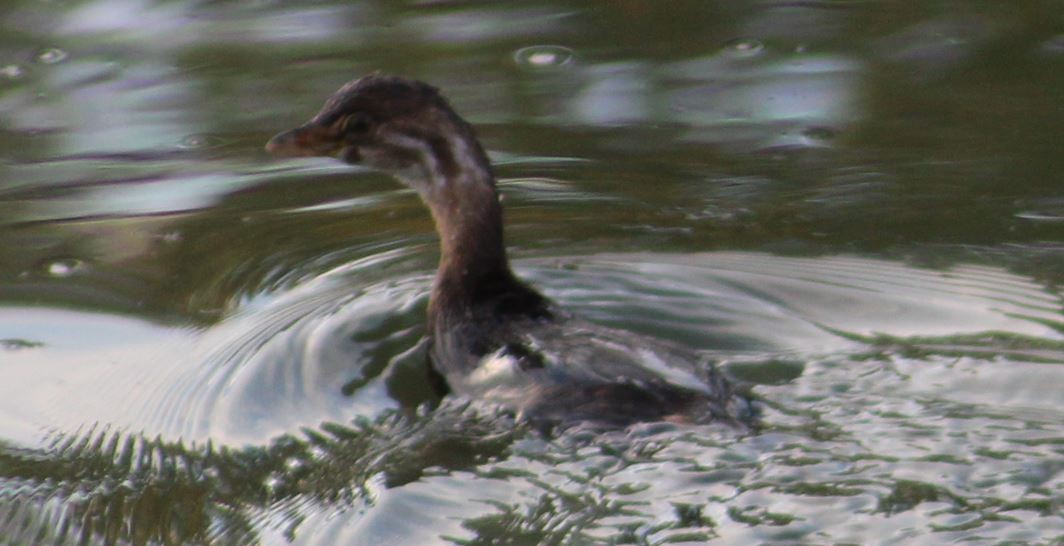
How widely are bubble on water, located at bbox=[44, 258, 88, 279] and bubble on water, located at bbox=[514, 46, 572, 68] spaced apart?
8.68ft

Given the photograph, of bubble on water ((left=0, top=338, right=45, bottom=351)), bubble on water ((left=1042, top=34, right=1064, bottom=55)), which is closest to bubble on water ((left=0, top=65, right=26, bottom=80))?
bubble on water ((left=0, top=338, right=45, bottom=351))

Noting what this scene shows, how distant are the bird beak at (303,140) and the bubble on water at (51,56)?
3.21 meters

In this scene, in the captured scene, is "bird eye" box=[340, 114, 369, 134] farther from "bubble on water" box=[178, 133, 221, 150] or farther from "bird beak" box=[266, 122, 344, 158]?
"bubble on water" box=[178, 133, 221, 150]

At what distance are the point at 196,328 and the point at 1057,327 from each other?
3.28 metres

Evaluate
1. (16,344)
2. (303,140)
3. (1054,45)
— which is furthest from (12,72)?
(1054,45)

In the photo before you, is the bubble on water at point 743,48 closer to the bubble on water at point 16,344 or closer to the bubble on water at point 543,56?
the bubble on water at point 543,56

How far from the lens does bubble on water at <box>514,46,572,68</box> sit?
9.33 m

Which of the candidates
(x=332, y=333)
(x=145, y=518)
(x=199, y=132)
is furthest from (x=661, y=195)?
(x=145, y=518)

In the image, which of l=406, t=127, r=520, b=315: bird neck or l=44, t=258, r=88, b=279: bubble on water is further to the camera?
l=44, t=258, r=88, b=279: bubble on water

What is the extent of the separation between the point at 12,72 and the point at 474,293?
12.9ft

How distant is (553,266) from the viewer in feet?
24.4

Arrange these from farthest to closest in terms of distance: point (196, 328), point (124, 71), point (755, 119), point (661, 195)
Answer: point (124, 71) < point (755, 119) < point (661, 195) < point (196, 328)

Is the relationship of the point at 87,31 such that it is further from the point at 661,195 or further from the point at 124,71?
the point at 661,195

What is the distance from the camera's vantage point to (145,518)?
5.86m
